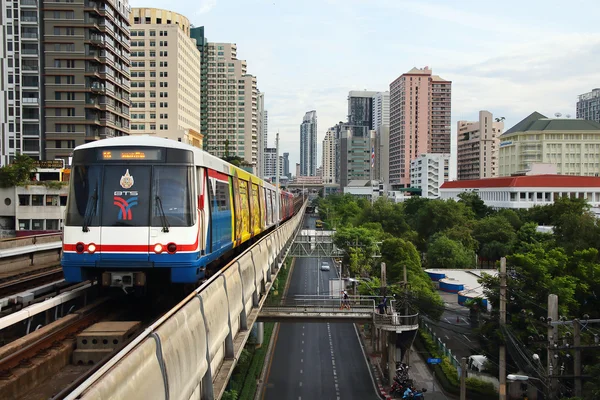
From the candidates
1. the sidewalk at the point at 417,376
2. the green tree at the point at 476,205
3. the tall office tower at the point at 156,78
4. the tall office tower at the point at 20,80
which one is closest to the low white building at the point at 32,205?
the tall office tower at the point at 20,80

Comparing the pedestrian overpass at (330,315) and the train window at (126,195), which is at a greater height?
the train window at (126,195)

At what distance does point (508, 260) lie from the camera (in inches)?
956

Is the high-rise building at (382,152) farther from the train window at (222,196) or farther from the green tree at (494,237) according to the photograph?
the train window at (222,196)

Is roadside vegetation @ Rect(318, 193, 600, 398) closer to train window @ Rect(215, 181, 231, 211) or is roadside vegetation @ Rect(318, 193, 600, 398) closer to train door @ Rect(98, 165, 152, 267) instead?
train window @ Rect(215, 181, 231, 211)

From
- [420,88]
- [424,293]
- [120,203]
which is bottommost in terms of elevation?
[424,293]

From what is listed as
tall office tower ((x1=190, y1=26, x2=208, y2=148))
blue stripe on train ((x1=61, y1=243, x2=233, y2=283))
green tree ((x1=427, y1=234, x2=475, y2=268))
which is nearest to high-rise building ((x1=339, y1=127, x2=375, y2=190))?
tall office tower ((x1=190, y1=26, x2=208, y2=148))

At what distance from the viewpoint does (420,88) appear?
13675 centimetres

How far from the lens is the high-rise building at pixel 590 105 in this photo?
515ft

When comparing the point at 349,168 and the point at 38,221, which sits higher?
the point at 349,168

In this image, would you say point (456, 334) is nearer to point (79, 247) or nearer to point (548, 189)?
point (79, 247)

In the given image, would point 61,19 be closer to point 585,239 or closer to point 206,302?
point 585,239

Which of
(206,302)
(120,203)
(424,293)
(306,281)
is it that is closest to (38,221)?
(306,281)

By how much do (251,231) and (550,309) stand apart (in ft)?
31.4

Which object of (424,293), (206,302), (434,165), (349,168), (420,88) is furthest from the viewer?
(349,168)
